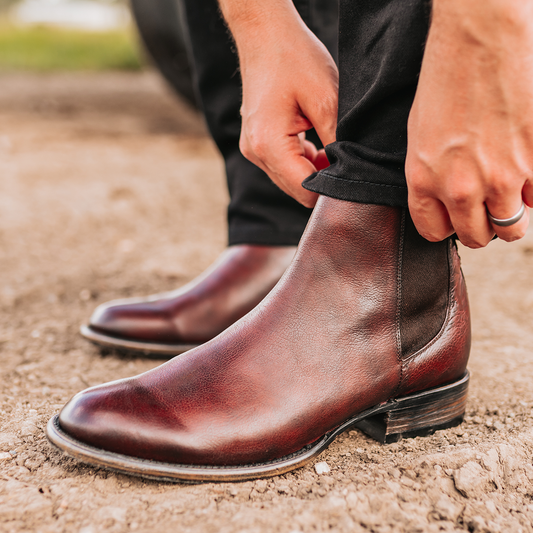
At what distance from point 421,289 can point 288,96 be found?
363 millimetres

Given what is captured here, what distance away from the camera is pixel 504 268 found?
1841 millimetres

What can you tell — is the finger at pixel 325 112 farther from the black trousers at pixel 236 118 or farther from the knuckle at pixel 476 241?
the black trousers at pixel 236 118

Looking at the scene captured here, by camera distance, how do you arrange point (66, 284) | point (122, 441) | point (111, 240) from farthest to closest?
point (111, 240)
point (66, 284)
point (122, 441)

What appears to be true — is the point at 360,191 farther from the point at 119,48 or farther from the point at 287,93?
the point at 119,48

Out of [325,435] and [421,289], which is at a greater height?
[421,289]

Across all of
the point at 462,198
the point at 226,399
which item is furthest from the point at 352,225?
the point at 226,399

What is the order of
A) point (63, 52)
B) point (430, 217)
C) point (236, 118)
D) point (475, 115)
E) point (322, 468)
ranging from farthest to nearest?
point (63, 52) → point (236, 118) → point (322, 468) → point (430, 217) → point (475, 115)

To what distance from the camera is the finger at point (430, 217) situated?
655 millimetres

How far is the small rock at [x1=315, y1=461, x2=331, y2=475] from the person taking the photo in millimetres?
785

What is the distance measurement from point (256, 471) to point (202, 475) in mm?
75

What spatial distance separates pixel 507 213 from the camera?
0.62 m

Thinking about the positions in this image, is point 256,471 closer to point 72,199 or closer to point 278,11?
point 278,11

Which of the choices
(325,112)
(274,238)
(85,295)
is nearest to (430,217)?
(325,112)

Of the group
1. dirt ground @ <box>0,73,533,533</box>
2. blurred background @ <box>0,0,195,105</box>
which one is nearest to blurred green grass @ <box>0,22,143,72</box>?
blurred background @ <box>0,0,195,105</box>
